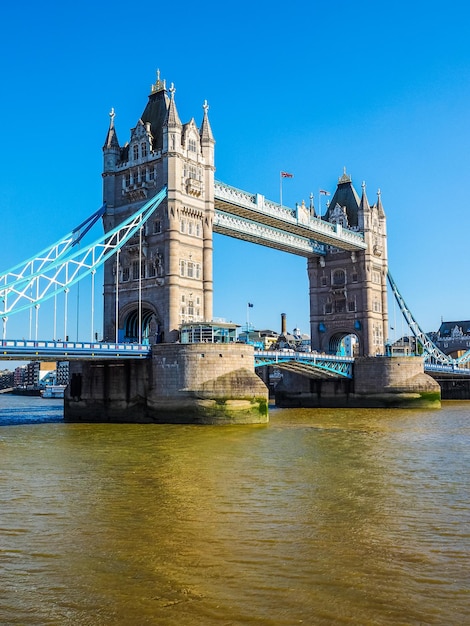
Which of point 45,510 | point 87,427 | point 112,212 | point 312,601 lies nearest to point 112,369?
point 87,427

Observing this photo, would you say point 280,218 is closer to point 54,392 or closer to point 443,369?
point 443,369

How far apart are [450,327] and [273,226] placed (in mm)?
76025

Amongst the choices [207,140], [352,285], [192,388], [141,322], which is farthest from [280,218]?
[192,388]

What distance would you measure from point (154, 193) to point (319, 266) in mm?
30651

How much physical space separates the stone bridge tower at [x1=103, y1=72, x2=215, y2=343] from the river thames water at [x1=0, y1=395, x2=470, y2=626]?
2317cm

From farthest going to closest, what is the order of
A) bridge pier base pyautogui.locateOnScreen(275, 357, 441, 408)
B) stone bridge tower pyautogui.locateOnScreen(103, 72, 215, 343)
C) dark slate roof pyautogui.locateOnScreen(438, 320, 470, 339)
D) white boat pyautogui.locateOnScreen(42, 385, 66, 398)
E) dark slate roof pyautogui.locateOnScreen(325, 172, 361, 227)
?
dark slate roof pyautogui.locateOnScreen(438, 320, 470, 339) → white boat pyautogui.locateOnScreen(42, 385, 66, 398) → dark slate roof pyautogui.locateOnScreen(325, 172, 361, 227) → bridge pier base pyautogui.locateOnScreen(275, 357, 441, 408) → stone bridge tower pyautogui.locateOnScreen(103, 72, 215, 343)

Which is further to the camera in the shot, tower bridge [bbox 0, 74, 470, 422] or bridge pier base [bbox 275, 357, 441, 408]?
bridge pier base [bbox 275, 357, 441, 408]

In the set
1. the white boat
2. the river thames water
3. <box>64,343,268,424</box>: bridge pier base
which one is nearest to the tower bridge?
<box>64,343,268,424</box>: bridge pier base

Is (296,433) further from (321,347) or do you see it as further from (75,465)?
(321,347)

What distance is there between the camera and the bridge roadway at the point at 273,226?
54000mm

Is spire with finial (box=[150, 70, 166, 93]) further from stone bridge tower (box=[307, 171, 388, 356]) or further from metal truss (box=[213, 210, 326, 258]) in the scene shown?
stone bridge tower (box=[307, 171, 388, 356])

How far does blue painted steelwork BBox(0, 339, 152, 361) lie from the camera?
114ft

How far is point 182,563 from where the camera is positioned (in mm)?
10672

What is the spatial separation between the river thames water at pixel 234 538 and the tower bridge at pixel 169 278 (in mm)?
14776
